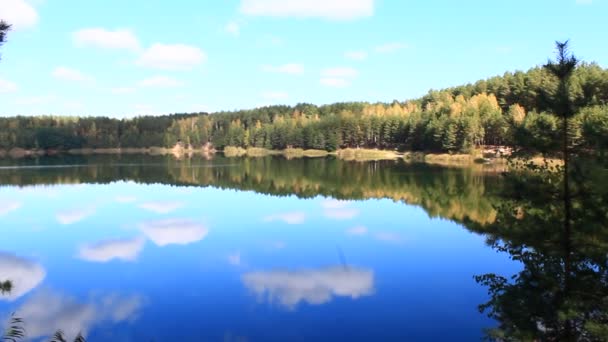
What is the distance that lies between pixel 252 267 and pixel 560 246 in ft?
43.0

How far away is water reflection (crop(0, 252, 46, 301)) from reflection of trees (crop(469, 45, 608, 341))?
1471 cm

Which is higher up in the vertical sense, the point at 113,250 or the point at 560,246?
the point at 560,246

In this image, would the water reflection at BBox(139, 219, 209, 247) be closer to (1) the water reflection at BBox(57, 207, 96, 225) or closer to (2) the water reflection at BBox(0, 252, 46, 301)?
(1) the water reflection at BBox(57, 207, 96, 225)

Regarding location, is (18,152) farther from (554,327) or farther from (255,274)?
(554,327)

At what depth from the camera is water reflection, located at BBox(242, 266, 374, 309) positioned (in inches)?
611

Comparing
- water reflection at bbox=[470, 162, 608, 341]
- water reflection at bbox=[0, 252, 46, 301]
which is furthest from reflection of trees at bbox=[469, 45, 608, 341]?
water reflection at bbox=[0, 252, 46, 301]

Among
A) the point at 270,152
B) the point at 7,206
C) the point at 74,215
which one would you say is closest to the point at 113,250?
the point at 74,215

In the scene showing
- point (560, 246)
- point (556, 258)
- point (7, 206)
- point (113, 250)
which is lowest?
point (113, 250)

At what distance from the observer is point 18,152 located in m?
158

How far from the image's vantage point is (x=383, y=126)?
374 feet

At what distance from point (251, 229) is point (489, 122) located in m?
69.0

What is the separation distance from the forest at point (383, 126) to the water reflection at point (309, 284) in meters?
7.43

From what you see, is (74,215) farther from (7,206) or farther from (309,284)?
(309,284)

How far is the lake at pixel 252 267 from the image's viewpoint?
43.5 ft
